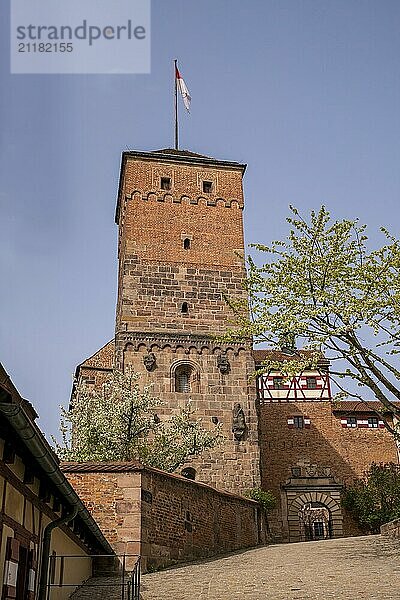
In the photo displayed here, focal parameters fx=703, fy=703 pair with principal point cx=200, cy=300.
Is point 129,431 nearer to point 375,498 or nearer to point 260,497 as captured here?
point 260,497

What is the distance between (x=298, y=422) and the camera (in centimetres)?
3253

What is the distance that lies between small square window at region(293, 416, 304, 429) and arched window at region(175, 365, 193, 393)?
28.4 ft

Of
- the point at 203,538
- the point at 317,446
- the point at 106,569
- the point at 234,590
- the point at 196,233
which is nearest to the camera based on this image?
the point at 234,590

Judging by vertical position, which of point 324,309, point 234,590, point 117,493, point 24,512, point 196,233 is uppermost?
point 196,233

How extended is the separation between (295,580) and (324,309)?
20.6 feet

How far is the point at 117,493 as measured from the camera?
52.9ft

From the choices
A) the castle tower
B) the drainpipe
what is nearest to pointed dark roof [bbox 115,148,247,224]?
the castle tower

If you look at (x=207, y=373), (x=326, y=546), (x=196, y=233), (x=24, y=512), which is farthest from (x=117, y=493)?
(x=196, y=233)

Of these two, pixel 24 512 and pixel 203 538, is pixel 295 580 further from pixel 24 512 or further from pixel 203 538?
pixel 24 512

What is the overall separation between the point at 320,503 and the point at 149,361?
35.8 ft

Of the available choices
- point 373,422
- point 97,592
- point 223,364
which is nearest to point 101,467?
point 97,592

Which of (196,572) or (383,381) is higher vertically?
(383,381)

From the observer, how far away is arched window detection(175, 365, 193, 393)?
25.6 meters

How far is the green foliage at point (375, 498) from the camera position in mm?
28844
